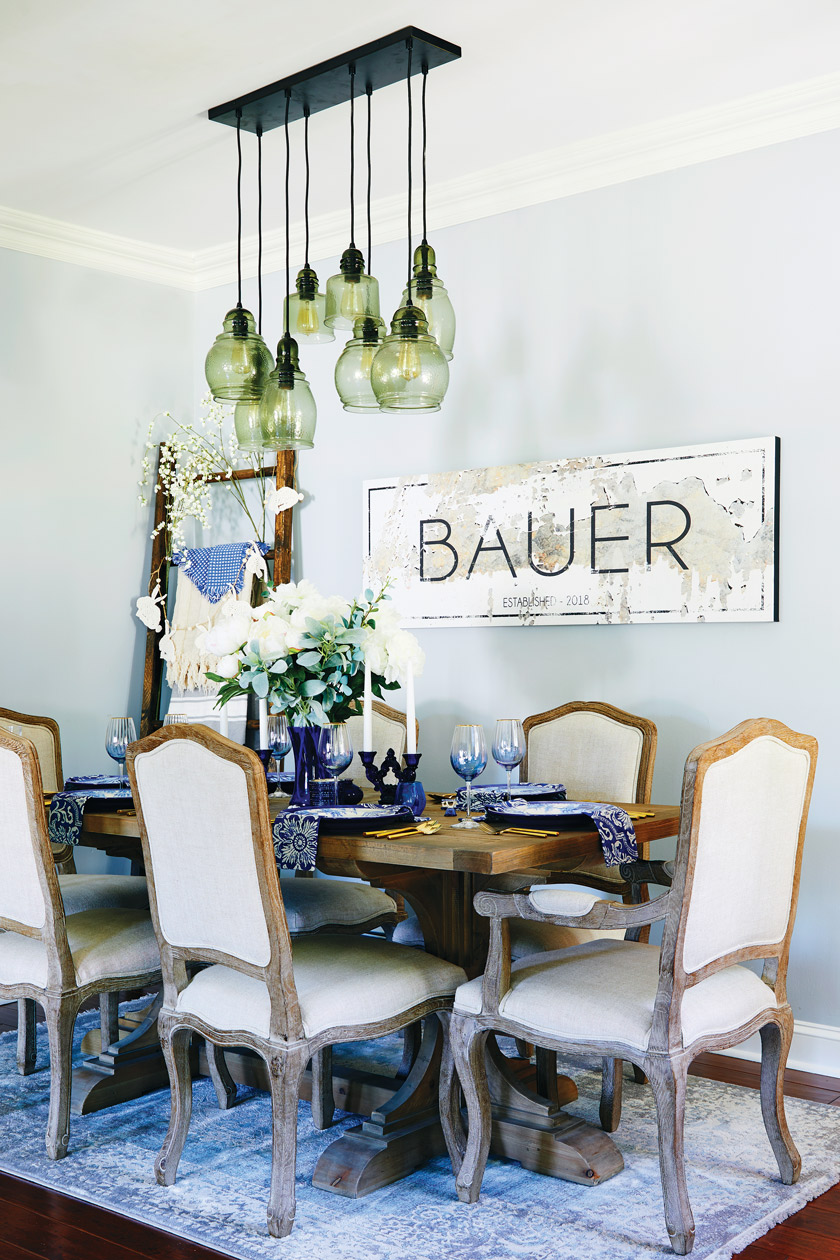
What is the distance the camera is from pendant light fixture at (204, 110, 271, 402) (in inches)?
132

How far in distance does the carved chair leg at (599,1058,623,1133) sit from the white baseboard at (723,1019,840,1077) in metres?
0.68

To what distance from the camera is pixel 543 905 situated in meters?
2.33

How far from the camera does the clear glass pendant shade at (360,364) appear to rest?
3.23 m

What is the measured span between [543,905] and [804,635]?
4.95ft

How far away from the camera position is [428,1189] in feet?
8.35

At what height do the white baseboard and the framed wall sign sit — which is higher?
the framed wall sign

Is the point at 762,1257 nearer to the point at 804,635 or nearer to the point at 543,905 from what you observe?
the point at 543,905

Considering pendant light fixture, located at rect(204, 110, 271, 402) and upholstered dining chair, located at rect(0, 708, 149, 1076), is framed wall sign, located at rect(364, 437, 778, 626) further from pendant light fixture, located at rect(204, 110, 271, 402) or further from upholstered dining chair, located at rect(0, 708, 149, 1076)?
upholstered dining chair, located at rect(0, 708, 149, 1076)

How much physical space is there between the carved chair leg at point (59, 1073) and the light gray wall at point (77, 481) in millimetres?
2028

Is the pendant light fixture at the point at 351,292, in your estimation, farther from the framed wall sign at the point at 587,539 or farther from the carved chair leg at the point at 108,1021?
the carved chair leg at the point at 108,1021

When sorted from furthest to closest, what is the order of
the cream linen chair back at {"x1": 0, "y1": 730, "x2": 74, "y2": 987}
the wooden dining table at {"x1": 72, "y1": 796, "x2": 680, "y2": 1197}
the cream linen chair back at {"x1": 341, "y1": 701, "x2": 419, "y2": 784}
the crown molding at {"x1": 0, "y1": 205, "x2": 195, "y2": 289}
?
the crown molding at {"x1": 0, "y1": 205, "x2": 195, "y2": 289}, the cream linen chair back at {"x1": 341, "y1": 701, "x2": 419, "y2": 784}, the cream linen chair back at {"x1": 0, "y1": 730, "x2": 74, "y2": 987}, the wooden dining table at {"x1": 72, "y1": 796, "x2": 680, "y2": 1197}

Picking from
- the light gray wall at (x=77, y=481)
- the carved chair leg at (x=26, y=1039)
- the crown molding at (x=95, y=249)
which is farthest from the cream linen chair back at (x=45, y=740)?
the crown molding at (x=95, y=249)

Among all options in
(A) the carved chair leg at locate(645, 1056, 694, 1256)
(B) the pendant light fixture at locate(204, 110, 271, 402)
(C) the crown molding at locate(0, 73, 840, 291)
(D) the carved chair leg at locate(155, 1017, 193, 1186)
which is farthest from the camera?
(C) the crown molding at locate(0, 73, 840, 291)

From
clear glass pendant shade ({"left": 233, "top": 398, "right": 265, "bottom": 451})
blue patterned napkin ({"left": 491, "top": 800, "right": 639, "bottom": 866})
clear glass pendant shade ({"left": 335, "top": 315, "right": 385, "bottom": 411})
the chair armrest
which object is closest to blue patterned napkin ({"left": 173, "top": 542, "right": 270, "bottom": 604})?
clear glass pendant shade ({"left": 233, "top": 398, "right": 265, "bottom": 451})
